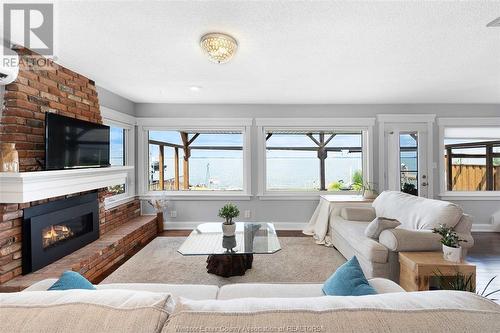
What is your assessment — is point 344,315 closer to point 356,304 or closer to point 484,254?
point 356,304

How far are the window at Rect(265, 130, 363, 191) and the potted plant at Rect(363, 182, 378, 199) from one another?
0.82 feet

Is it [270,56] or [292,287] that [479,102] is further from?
[292,287]

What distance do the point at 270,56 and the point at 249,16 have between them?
0.72 meters

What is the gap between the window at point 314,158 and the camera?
475 cm

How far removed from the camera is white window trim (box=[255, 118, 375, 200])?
455cm

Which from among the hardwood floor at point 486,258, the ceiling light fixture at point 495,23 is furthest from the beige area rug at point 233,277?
the ceiling light fixture at point 495,23

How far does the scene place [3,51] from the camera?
2150 millimetres

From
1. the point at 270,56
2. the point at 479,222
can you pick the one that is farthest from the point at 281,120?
the point at 479,222

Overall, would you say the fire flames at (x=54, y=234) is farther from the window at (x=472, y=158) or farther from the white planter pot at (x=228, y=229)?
the window at (x=472, y=158)

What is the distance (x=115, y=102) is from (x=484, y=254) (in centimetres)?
580

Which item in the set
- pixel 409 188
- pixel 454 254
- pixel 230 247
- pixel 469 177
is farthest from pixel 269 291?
pixel 469 177

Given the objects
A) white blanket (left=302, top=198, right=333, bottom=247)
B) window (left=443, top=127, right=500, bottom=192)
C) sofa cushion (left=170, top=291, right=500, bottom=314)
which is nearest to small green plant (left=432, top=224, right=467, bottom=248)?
sofa cushion (left=170, top=291, right=500, bottom=314)

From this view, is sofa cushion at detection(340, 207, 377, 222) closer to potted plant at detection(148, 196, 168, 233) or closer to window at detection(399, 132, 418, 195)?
window at detection(399, 132, 418, 195)

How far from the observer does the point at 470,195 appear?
457 cm
